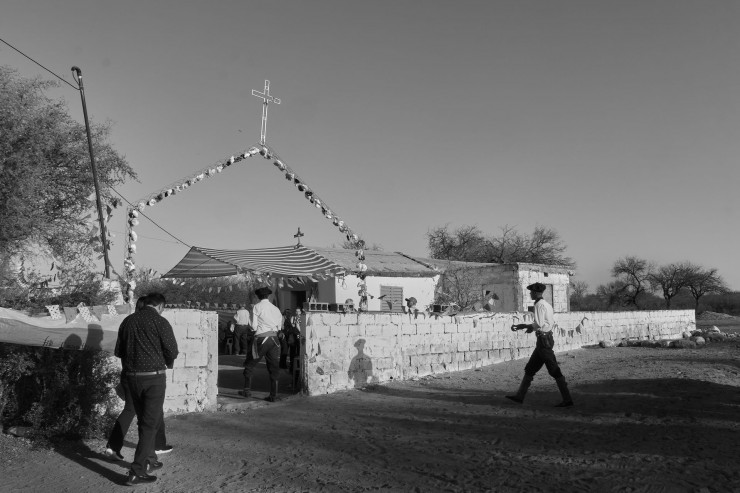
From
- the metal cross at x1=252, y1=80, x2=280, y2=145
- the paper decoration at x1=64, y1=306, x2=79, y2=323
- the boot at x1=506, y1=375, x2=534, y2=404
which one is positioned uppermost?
the metal cross at x1=252, y1=80, x2=280, y2=145

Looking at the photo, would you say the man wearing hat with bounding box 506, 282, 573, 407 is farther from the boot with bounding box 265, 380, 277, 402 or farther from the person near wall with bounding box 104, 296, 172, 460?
the person near wall with bounding box 104, 296, 172, 460

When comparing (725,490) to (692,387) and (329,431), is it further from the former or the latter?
(692,387)

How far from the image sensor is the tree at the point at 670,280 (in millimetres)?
48075

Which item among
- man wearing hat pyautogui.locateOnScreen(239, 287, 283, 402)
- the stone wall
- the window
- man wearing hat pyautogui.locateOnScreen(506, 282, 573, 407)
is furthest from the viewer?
the window

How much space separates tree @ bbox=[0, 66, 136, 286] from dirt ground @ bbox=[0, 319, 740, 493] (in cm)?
642

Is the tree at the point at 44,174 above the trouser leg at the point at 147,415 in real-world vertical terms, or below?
above

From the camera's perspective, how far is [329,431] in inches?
243

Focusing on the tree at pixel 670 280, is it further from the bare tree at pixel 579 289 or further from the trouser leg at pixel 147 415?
the trouser leg at pixel 147 415

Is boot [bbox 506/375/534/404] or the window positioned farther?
the window

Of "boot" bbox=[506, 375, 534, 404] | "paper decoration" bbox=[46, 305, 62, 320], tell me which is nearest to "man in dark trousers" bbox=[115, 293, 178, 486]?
"paper decoration" bbox=[46, 305, 62, 320]

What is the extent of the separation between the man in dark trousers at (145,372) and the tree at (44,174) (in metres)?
6.85

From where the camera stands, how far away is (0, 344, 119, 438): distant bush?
557 cm

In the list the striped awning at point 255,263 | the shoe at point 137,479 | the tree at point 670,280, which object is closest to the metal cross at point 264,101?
the striped awning at point 255,263

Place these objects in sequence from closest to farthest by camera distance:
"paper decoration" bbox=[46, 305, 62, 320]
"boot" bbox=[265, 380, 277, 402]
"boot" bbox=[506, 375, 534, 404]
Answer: "paper decoration" bbox=[46, 305, 62, 320], "boot" bbox=[506, 375, 534, 404], "boot" bbox=[265, 380, 277, 402]
